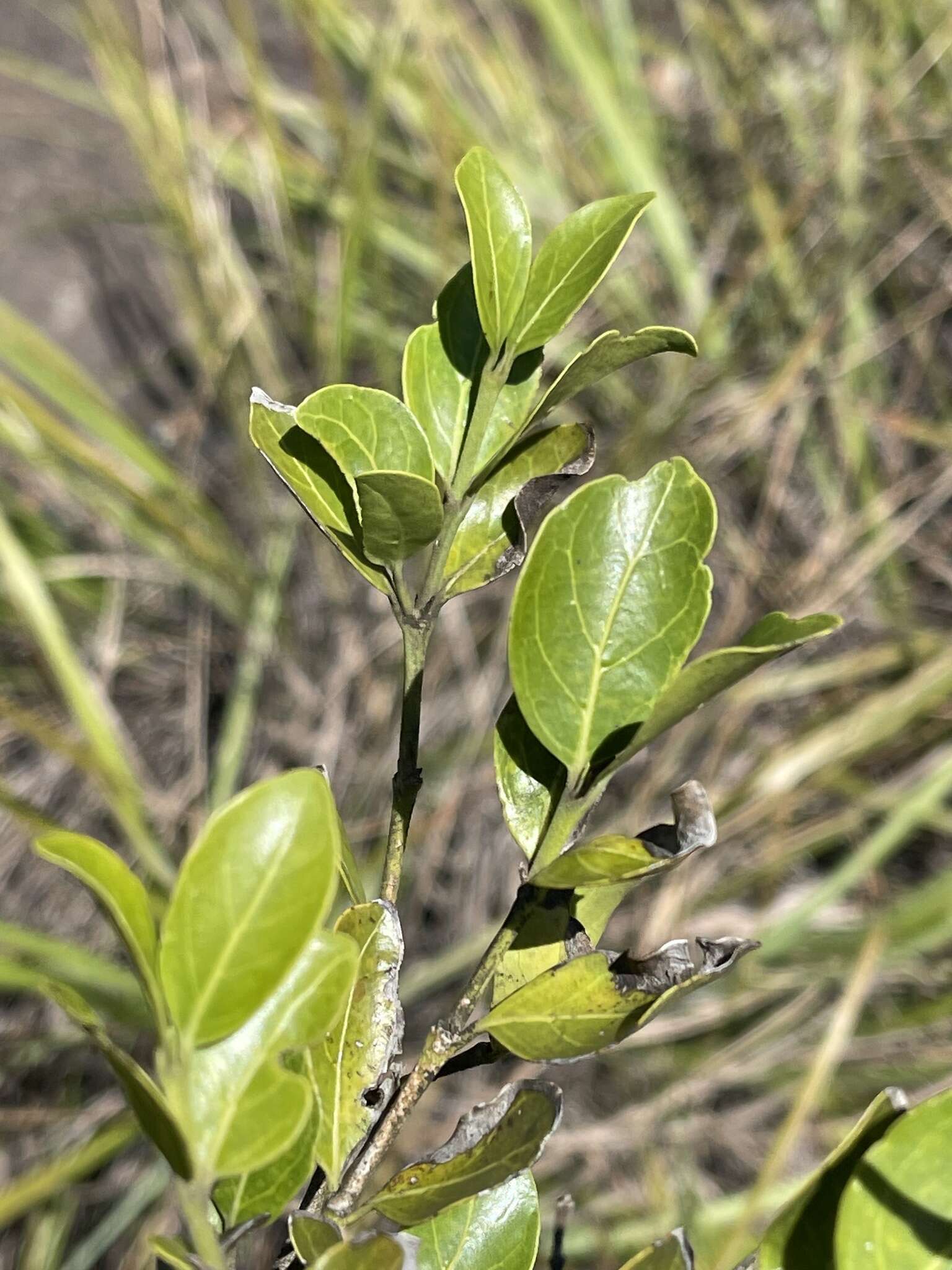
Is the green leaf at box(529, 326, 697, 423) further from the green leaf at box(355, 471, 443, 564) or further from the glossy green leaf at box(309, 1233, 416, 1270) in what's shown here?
the glossy green leaf at box(309, 1233, 416, 1270)

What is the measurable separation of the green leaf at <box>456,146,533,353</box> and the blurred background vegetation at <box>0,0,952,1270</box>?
588 millimetres

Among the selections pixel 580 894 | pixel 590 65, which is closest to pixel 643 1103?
pixel 580 894

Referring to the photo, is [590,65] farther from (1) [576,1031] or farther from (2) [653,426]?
(1) [576,1031]

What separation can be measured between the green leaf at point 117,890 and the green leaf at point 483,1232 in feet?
0.31

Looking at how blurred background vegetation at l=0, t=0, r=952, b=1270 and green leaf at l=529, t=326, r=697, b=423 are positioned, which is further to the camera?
blurred background vegetation at l=0, t=0, r=952, b=1270

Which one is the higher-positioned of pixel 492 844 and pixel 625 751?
pixel 625 751

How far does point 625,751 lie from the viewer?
0.19 metres

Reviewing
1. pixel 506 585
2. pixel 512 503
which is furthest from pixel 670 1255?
pixel 506 585

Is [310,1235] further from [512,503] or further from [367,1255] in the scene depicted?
[512,503]

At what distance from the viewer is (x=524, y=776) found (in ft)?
0.73

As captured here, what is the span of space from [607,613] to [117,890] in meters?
0.10

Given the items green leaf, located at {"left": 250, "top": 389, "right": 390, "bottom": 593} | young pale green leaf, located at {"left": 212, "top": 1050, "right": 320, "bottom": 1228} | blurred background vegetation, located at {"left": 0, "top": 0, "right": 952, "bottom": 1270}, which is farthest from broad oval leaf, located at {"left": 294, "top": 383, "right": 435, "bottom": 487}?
blurred background vegetation, located at {"left": 0, "top": 0, "right": 952, "bottom": 1270}

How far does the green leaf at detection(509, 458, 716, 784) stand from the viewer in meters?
0.21

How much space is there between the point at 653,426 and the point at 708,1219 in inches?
27.9
